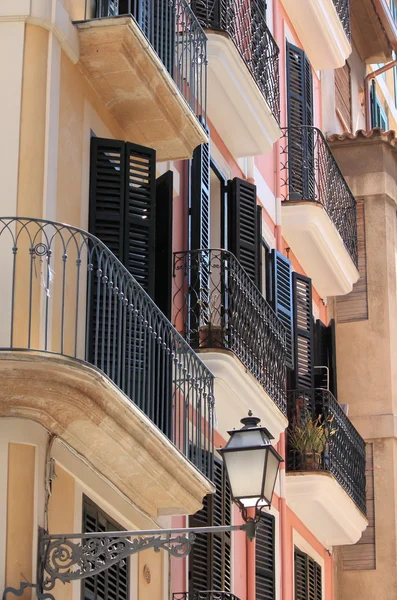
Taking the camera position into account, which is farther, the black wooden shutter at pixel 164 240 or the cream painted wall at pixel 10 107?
the black wooden shutter at pixel 164 240

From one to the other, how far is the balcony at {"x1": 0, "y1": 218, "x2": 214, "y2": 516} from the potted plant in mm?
5973

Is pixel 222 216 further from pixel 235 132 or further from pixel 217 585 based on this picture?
pixel 217 585

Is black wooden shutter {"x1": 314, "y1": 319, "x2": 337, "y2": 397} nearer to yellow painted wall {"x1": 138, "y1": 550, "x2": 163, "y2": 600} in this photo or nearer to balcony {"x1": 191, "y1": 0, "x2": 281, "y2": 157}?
balcony {"x1": 191, "y1": 0, "x2": 281, "y2": 157}

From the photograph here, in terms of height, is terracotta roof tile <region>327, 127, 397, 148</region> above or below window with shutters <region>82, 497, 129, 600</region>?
above

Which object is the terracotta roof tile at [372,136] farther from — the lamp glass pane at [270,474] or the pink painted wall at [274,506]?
the lamp glass pane at [270,474]

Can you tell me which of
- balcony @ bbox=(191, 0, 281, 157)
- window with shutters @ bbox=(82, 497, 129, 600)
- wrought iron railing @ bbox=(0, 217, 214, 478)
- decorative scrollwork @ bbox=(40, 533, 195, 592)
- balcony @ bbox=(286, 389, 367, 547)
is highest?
balcony @ bbox=(191, 0, 281, 157)

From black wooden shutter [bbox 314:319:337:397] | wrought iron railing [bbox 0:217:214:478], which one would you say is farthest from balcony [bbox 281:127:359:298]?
wrought iron railing [bbox 0:217:214:478]

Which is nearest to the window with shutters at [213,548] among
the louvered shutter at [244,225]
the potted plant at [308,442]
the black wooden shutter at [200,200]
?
the black wooden shutter at [200,200]

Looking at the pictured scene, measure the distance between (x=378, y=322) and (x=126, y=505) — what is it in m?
11.1

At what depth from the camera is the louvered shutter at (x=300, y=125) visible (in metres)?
22.7

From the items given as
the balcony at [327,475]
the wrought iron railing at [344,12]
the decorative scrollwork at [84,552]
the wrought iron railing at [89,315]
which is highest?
the wrought iron railing at [344,12]

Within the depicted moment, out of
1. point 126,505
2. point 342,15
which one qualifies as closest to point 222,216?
point 126,505

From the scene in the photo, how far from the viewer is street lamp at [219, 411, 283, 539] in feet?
39.8

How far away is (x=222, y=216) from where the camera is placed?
18938 millimetres
